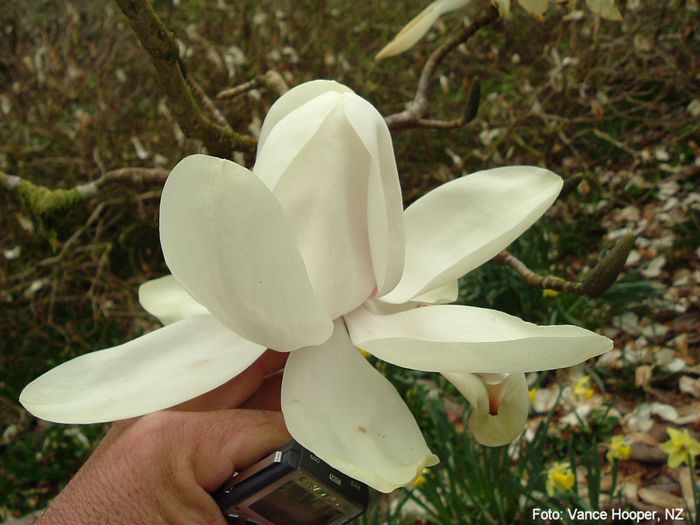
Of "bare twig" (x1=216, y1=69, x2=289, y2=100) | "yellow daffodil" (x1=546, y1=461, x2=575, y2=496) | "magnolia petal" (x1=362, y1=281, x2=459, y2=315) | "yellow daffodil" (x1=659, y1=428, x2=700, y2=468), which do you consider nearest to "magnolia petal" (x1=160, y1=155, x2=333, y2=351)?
"magnolia petal" (x1=362, y1=281, x2=459, y2=315)

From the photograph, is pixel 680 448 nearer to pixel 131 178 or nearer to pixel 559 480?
pixel 559 480

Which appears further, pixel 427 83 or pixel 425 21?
pixel 427 83

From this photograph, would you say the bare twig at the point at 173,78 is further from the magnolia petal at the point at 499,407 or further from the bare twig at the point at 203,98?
the magnolia petal at the point at 499,407

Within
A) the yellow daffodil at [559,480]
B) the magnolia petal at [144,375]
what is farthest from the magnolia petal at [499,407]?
the yellow daffodil at [559,480]

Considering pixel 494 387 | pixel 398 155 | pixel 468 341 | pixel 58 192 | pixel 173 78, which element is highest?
pixel 173 78

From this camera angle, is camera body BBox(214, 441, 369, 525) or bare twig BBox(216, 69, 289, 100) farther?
bare twig BBox(216, 69, 289, 100)

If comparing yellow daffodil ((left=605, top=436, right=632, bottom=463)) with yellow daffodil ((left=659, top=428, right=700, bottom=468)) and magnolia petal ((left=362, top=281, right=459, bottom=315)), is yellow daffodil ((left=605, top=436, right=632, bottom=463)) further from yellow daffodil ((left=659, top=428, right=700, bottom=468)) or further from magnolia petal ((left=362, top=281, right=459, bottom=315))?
magnolia petal ((left=362, top=281, right=459, bottom=315))

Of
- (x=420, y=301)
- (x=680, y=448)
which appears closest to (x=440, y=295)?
(x=420, y=301)
